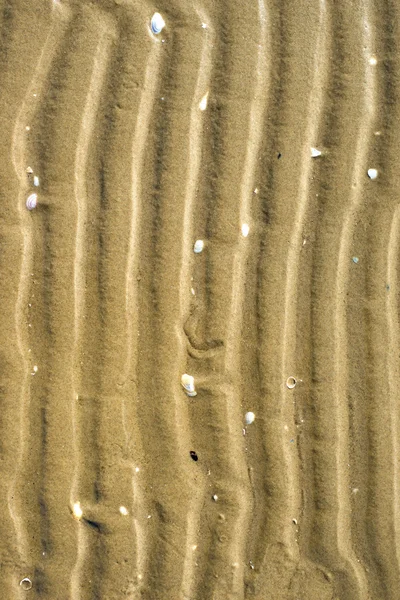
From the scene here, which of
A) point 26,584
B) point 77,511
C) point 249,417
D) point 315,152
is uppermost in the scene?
point 315,152

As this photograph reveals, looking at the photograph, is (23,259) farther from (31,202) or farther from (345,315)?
(345,315)

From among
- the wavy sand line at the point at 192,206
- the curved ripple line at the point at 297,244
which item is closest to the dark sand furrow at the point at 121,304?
the wavy sand line at the point at 192,206

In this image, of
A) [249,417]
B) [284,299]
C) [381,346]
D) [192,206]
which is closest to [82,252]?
[192,206]

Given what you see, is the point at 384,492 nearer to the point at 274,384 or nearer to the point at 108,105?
the point at 274,384

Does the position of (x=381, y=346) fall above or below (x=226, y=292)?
below

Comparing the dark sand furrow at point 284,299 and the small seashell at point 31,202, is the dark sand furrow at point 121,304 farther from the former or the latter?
the dark sand furrow at point 284,299

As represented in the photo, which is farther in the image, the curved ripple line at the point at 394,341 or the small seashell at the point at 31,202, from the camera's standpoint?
the curved ripple line at the point at 394,341

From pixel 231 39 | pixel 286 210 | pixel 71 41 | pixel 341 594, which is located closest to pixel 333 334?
pixel 286 210
